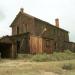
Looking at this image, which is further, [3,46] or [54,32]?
[54,32]

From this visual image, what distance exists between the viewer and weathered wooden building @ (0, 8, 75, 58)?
34722mm

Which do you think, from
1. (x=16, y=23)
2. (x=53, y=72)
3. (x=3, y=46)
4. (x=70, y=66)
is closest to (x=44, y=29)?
(x=16, y=23)

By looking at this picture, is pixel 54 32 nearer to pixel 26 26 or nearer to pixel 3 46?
pixel 26 26

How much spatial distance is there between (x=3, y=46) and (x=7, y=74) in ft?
63.7

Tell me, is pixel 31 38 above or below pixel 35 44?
above

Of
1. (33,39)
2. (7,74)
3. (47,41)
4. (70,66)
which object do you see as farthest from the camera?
(47,41)

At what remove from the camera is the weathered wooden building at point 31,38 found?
34722 millimetres

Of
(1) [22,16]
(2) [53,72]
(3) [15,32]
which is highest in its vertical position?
(1) [22,16]

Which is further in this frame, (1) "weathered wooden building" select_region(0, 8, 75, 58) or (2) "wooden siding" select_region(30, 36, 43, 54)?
(2) "wooden siding" select_region(30, 36, 43, 54)

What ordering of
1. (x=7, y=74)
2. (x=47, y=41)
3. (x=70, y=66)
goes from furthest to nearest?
1. (x=47, y=41)
2. (x=70, y=66)
3. (x=7, y=74)

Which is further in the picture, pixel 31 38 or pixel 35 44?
pixel 35 44

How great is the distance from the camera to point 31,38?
38281 millimetres

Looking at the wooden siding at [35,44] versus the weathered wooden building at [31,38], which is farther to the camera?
the wooden siding at [35,44]

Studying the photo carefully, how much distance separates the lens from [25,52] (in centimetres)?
3866
